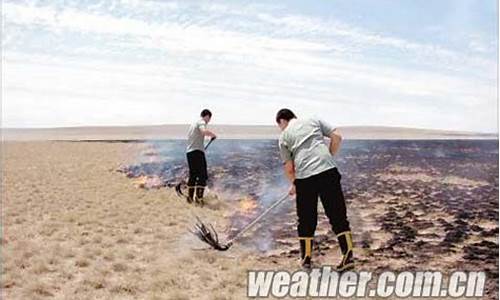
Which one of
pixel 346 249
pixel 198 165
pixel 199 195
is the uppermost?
pixel 198 165

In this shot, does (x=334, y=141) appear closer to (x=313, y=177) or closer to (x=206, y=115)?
(x=313, y=177)

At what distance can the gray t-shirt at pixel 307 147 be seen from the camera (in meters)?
7.34

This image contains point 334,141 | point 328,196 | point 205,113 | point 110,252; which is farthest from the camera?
point 205,113

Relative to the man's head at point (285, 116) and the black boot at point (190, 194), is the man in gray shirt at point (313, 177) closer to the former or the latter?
the man's head at point (285, 116)

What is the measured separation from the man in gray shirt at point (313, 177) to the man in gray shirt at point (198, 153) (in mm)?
5203

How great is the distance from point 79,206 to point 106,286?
6344mm

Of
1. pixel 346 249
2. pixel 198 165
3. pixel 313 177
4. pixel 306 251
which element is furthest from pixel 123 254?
pixel 198 165

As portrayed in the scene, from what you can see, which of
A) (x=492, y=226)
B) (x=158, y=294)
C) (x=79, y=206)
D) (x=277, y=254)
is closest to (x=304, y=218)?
(x=277, y=254)

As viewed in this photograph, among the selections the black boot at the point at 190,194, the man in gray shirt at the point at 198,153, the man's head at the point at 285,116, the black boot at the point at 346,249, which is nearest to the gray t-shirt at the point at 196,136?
the man in gray shirt at the point at 198,153

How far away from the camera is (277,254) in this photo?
8734 mm

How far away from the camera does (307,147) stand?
7.40 m

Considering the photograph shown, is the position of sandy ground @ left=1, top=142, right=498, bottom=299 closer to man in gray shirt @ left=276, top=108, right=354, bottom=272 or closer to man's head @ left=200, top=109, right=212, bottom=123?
man in gray shirt @ left=276, top=108, right=354, bottom=272

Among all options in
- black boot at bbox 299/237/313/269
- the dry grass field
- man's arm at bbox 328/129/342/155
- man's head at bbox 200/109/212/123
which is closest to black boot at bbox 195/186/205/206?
the dry grass field

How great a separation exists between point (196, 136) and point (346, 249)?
6.20 m
